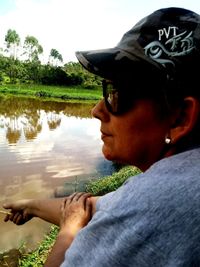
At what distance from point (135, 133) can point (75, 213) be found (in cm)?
53

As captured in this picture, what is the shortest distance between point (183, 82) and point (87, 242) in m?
0.52

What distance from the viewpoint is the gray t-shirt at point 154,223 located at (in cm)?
86

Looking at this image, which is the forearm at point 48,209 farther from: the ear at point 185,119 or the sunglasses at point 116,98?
the ear at point 185,119

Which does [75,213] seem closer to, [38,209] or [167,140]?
[38,209]

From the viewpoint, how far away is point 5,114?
2697 centimetres

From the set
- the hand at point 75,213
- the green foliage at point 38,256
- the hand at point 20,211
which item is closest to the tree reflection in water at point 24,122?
the green foliage at point 38,256

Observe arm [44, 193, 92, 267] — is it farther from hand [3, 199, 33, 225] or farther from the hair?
the hair

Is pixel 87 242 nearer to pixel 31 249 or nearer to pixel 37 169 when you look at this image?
pixel 31 249

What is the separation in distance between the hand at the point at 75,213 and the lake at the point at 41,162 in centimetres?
513

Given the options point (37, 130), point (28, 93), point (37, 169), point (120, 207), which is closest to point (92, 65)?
point (120, 207)

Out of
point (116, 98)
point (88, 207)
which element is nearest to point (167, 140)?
point (116, 98)

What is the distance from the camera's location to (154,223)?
2.84ft

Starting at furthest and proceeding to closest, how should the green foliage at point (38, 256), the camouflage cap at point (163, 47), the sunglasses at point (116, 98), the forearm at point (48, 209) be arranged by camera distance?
1. the green foliage at point (38, 256)
2. the forearm at point (48, 209)
3. the sunglasses at point (116, 98)
4. the camouflage cap at point (163, 47)

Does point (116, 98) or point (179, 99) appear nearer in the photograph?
point (179, 99)
